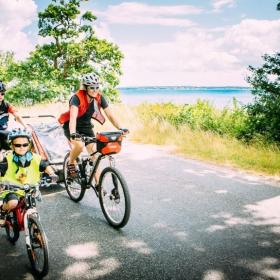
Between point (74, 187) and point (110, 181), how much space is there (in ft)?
4.90

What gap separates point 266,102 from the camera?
11203 mm

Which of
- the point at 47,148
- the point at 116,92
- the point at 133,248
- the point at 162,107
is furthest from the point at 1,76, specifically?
the point at 133,248

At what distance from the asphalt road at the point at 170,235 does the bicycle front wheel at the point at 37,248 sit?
0.14 meters

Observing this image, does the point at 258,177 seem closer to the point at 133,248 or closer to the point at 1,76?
the point at 133,248

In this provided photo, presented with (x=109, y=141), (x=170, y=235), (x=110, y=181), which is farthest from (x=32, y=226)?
(x=170, y=235)

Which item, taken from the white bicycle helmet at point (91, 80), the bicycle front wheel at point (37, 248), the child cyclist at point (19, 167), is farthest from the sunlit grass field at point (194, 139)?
the bicycle front wheel at point (37, 248)

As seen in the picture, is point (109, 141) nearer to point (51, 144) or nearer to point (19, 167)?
point (19, 167)

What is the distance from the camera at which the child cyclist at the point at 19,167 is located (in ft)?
13.1

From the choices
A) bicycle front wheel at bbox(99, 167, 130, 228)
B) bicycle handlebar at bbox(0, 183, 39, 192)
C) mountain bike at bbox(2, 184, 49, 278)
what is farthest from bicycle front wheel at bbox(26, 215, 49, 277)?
bicycle front wheel at bbox(99, 167, 130, 228)

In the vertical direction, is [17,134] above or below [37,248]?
→ above

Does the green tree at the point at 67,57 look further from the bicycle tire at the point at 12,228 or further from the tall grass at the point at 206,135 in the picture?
the bicycle tire at the point at 12,228

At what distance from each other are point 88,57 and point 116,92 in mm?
3049

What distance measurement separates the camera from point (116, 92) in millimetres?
23672

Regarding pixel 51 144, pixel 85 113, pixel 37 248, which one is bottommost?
pixel 37 248
